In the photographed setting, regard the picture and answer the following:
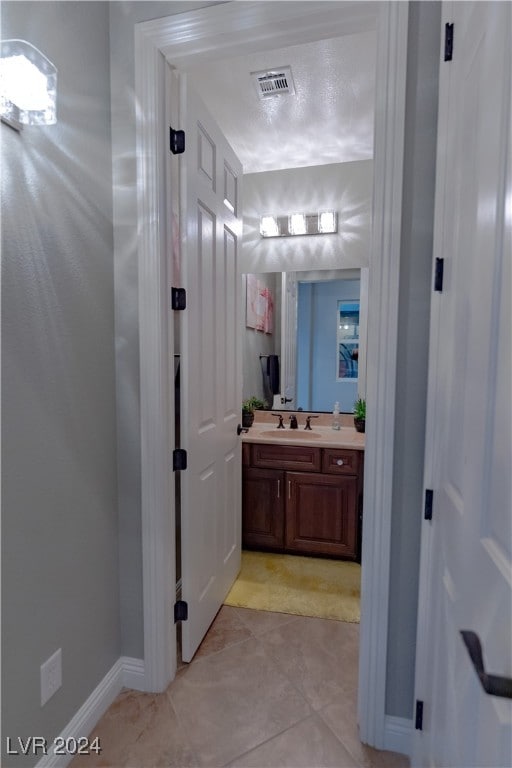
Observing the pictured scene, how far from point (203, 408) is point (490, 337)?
1300 millimetres

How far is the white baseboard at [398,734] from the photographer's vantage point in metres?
1.28

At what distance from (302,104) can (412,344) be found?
1.78 meters

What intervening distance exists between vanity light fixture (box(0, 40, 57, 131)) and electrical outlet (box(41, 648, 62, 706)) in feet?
5.02

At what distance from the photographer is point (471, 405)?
2.37ft

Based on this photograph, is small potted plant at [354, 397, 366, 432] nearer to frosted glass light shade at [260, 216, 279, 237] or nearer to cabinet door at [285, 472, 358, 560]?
cabinet door at [285, 472, 358, 560]

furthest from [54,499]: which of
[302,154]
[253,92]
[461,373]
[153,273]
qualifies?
[302,154]

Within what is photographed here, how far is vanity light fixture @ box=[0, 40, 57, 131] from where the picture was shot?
3.15ft

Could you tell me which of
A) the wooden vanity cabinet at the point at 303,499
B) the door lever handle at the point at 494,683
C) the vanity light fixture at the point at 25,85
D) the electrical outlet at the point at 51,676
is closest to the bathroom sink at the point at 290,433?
the wooden vanity cabinet at the point at 303,499

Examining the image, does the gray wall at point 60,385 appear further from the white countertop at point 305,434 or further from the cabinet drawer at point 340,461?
the cabinet drawer at point 340,461

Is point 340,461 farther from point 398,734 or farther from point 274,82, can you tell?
point 274,82

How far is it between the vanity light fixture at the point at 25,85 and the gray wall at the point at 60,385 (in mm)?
46

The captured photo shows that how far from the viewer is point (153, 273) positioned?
55.6 inches

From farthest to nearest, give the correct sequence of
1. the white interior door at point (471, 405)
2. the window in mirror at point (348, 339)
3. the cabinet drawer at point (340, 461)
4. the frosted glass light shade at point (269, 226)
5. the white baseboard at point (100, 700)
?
the frosted glass light shade at point (269, 226)
the window in mirror at point (348, 339)
the cabinet drawer at point (340, 461)
the white baseboard at point (100, 700)
the white interior door at point (471, 405)

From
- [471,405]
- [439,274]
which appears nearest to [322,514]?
[439,274]
